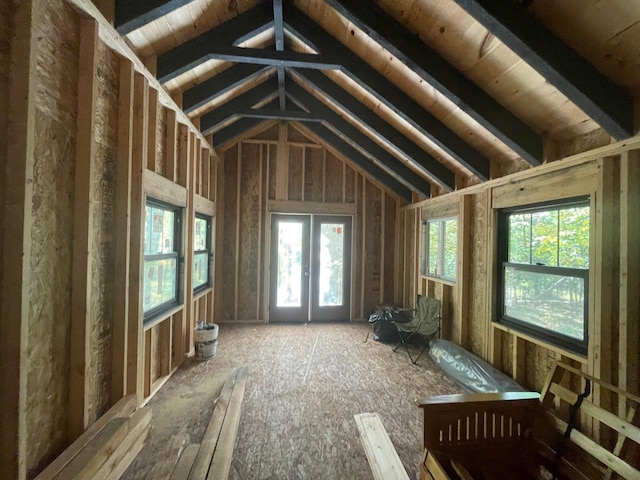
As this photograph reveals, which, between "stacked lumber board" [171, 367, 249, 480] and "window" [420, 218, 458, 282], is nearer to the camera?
"stacked lumber board" [171, 367, 249, 480]

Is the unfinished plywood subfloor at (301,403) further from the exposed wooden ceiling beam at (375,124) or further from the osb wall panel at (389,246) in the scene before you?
the exposed wooden ceiling beam at (375,124)

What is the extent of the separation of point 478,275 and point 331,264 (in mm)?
2538

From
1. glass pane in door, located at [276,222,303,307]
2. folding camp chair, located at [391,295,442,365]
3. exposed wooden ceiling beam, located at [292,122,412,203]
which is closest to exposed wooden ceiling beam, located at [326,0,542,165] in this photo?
folding camp chair, located at [391,295,442,365]

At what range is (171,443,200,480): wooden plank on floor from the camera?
1.60 meters

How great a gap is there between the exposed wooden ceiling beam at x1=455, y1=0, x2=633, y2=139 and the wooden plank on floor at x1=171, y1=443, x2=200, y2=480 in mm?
3287

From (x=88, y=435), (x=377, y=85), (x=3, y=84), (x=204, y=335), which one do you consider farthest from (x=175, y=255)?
(x=377, y=85)

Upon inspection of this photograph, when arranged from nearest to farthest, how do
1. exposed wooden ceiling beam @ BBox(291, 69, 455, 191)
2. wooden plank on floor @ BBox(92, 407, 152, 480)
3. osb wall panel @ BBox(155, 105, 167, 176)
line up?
wooden plank on floor @ BBox(92, 407, 152, 480)
osb wall panel @ BBox(155, 105, 167, 176)
exposed wooden ceiling beam @ BBox(291, 69, 455, 191)

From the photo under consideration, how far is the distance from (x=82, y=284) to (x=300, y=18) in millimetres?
2830

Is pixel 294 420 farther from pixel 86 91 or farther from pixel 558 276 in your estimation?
pixel 86 91

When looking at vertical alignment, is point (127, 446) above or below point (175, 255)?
below

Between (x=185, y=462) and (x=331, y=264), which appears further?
(x=331, y=264)

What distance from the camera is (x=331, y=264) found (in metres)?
5.00

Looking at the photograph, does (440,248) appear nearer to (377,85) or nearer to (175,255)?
(377,85)

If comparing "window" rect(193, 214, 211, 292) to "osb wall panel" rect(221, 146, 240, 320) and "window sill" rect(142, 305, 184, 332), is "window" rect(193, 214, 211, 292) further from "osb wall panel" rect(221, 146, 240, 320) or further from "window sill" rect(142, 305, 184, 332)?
"window sill" rect(142, 305, 184, 332)
